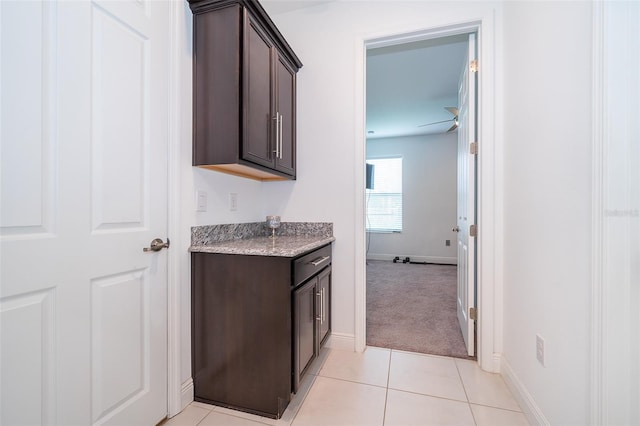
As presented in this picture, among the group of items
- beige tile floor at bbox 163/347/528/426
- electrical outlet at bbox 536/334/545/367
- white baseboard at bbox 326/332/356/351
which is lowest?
beige tile floor at bbox 163/347/528/426

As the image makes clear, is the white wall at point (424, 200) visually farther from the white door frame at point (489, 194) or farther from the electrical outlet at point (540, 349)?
the electrical outlet at point (540, 349)

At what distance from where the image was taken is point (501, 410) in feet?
4.84

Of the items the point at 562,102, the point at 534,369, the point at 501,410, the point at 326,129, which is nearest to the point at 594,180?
the point at 562,102

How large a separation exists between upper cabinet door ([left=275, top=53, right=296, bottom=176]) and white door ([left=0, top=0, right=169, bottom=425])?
28.2 inches

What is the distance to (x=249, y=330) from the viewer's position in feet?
4.72

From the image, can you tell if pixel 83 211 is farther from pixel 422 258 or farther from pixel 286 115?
pixel 422 258

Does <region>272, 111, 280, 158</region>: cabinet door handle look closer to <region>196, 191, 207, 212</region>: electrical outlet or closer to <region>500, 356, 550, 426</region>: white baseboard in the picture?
<region>196, 191, 207, 212</region>: electrical outlet

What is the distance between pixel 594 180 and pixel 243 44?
5.50ft

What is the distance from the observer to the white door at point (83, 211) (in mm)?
891

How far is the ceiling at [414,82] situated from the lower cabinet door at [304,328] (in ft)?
7.22

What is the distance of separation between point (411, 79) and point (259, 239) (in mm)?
2857

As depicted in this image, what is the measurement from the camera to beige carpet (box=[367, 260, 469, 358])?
7.30ft

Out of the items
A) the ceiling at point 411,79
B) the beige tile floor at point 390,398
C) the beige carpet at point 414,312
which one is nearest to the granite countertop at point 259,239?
the beige tile floor at point 390,398

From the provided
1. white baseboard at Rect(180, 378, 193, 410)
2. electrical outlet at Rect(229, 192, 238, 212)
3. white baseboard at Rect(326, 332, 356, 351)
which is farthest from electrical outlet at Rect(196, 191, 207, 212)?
white baseboard at Rect(326, 332, 356, 351)
